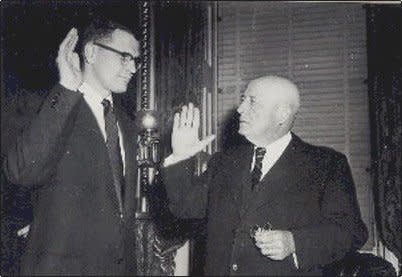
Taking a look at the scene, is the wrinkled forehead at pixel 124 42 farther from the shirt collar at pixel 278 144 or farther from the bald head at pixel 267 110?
the shirt collar at pixel 278 144

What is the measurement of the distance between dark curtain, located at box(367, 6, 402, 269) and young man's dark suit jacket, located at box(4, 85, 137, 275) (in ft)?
6.41

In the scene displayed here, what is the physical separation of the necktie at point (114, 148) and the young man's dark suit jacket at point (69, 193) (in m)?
0.03

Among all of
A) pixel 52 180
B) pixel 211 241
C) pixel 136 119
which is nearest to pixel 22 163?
pixel 52 180

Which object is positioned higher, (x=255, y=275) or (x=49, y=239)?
(x=49, y=239)

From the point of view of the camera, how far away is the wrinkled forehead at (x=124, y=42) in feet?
7.18

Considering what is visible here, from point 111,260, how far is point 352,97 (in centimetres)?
243

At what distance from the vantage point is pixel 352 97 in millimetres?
3633

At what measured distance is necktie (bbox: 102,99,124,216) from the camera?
1.96 m

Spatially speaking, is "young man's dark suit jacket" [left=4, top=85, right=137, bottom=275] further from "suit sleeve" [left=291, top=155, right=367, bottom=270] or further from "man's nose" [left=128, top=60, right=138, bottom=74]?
"suit sleeve" [left=291, top=155, right=367, bottom=270]

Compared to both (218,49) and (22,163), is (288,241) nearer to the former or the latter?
(22,163)

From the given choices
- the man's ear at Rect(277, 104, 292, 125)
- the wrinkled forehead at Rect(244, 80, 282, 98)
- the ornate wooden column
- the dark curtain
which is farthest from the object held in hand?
the dark curtain

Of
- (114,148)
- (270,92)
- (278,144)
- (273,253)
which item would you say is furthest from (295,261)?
(114,148)

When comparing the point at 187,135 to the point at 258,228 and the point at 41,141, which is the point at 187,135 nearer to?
the point at 258,228

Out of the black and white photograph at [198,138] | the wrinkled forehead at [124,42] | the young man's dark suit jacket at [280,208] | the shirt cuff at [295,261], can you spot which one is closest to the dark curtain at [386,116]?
the black and white photograph at [198,138]
